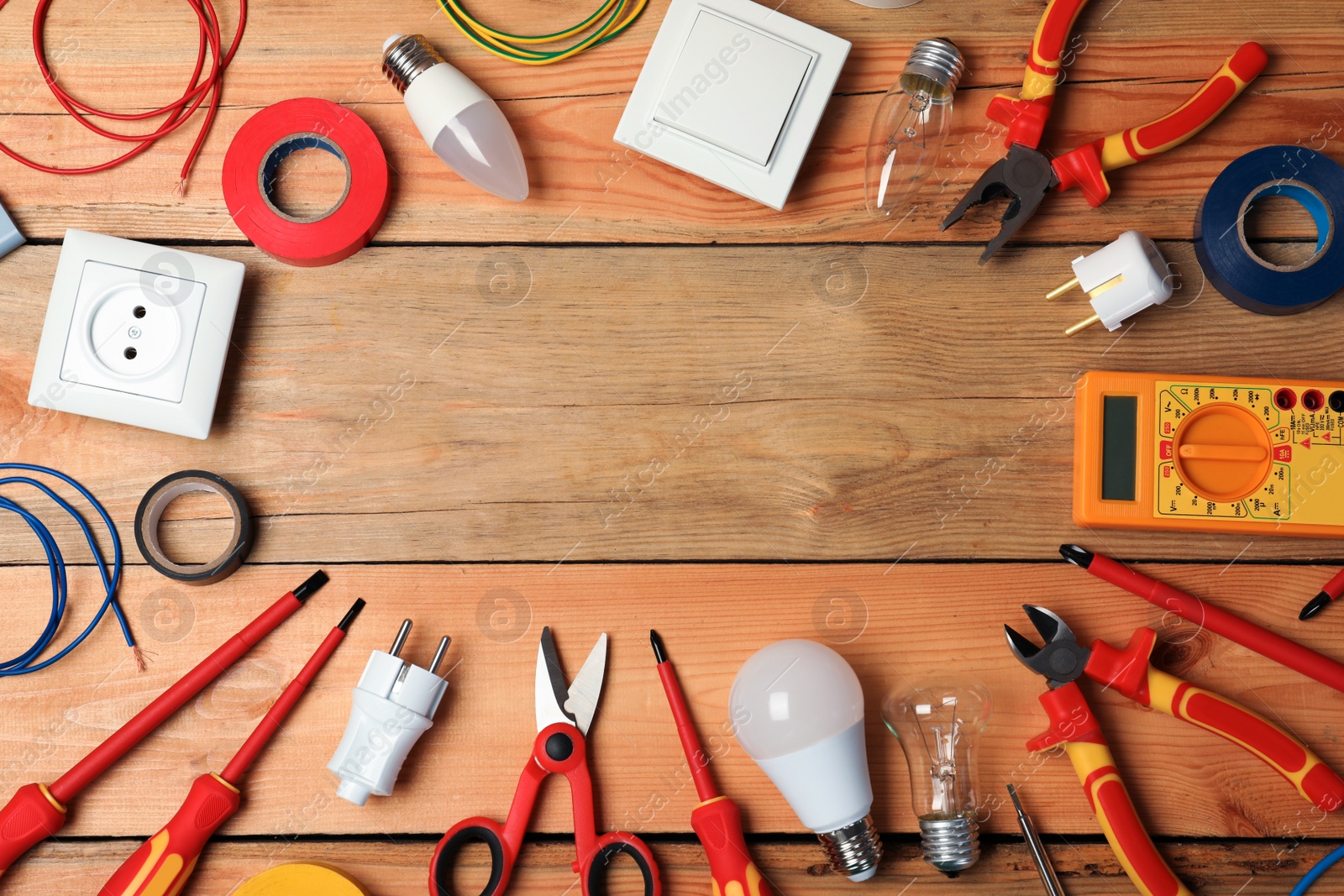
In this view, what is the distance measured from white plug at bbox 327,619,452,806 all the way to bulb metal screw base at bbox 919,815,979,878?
511 millimetres

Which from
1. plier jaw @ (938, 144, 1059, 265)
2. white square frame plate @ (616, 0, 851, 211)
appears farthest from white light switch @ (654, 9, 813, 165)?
plier jaw @ (938, 144, 1059, 265)

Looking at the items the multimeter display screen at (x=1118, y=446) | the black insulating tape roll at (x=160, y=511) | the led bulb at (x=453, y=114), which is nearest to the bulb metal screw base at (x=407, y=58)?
the led bulb at (x=453, y=114)

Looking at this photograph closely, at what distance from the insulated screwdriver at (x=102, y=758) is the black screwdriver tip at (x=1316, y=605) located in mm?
1047

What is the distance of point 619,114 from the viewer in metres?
0.92

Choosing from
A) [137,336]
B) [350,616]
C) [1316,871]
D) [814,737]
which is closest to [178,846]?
[350,616]

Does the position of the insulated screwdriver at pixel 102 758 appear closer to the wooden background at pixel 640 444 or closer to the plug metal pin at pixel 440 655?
the wooden background at pixel 640 444

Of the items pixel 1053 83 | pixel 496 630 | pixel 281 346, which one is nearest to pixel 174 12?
pixel 281 346

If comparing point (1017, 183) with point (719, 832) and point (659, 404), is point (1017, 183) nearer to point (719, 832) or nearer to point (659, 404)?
point (659, 404)

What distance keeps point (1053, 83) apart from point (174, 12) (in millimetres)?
971

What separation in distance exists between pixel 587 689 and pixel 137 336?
1.93ft

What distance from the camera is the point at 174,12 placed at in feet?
3.04

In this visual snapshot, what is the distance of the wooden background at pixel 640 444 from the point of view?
0.86 meters

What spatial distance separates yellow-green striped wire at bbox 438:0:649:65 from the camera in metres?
0.91

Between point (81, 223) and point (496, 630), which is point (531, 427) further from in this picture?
point (81, 223)
